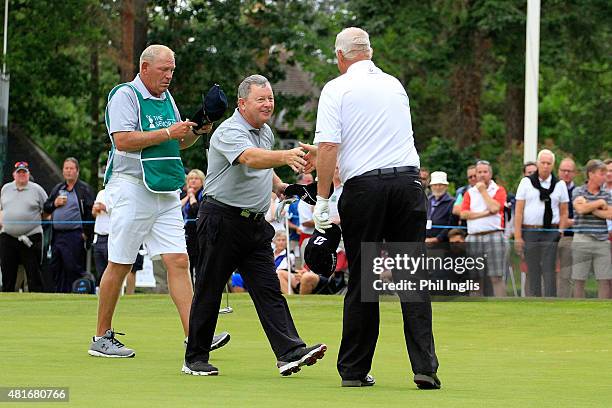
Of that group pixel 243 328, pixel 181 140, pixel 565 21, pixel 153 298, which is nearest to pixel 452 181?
pixel 565 21

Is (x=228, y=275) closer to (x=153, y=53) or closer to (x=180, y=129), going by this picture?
(x=180, y=129)

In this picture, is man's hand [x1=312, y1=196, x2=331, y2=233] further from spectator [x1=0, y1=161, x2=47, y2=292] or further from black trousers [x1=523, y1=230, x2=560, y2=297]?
spectator [x1=0, y1=161, x2=47, y2=292]

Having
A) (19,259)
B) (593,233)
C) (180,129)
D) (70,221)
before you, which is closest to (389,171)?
(180,129)

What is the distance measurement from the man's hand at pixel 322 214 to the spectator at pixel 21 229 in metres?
13.1

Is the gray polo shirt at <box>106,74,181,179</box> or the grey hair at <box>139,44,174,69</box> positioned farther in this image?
the grey hair at <box>139,44,174,69</box>

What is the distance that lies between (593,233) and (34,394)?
1135cm

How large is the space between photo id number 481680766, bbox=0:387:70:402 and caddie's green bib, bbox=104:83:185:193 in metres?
2.57

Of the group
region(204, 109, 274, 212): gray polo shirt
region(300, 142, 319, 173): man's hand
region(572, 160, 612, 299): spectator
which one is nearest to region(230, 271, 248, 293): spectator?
region(572, 160, 612, 299): spectator

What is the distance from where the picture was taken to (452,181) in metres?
31.1

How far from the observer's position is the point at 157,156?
10.2m

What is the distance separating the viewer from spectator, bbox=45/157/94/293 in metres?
20.9

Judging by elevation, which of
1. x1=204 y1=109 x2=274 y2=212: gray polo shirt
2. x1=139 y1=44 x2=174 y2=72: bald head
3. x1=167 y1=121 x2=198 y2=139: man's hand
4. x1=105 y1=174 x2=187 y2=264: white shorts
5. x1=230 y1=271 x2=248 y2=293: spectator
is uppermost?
x1=139 y1=44 x2=174 y2=72: bald head

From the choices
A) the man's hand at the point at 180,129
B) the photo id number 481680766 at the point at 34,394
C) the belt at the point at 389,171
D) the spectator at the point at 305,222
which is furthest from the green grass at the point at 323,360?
the spectator at the point at 305,222

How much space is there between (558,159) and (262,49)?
7.75 m
